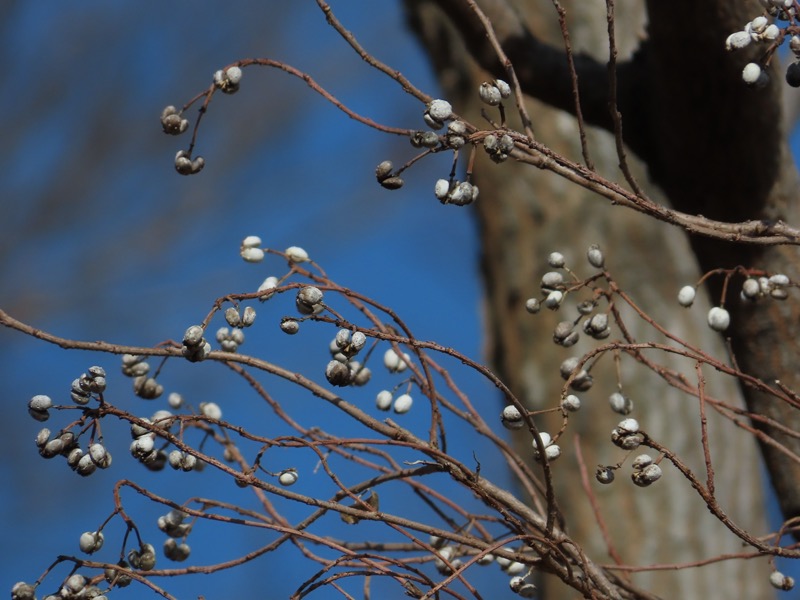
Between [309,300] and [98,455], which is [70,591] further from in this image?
[309,300]

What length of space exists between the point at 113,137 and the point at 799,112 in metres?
3.08

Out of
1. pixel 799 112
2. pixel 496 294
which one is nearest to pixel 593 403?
pixel 496 294

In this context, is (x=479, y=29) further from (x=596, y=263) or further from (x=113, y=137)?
(x=113, y=137)

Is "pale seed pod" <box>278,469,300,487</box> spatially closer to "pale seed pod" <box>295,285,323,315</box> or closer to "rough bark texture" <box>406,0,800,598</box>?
"pale seed pod" <box>295,285,323,315</box>

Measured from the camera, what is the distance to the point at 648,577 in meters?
2.24

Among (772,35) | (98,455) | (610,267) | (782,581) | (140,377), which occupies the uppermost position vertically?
(610,267)

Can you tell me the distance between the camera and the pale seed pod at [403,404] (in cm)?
87

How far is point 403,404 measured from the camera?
87cm

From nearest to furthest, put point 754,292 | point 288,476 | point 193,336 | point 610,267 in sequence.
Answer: point 193,336 → point 288,476 → point 754,292 → point 610,267

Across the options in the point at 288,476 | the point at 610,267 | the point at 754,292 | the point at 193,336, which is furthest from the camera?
the point at 610,267

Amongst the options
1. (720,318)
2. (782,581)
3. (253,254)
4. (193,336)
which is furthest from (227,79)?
(782,581)

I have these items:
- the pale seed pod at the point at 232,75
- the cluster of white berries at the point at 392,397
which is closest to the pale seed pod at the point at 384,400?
the cluster of white berries at the point at 392,397

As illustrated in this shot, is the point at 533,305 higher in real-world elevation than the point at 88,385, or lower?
higher

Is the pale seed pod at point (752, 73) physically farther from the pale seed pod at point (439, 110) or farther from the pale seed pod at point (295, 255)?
the pale seed pod at point (295, 255)
